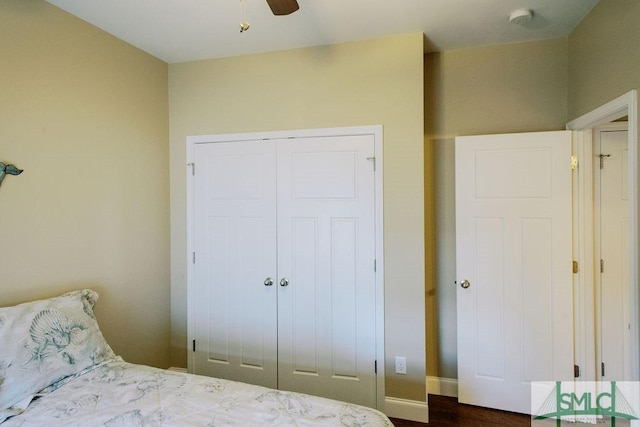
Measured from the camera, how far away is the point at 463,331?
246cm

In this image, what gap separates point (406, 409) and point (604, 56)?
Answer: 2566mm

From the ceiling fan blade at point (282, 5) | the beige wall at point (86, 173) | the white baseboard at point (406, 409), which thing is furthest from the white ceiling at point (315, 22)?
the white baseboard at point (406, 409)

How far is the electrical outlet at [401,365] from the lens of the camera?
7.54ft

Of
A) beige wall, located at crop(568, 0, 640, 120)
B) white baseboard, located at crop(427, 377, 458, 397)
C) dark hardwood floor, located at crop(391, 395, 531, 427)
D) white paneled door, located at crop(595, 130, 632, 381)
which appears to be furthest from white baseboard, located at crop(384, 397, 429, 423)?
beige wall, located at crop(568, 0, 640, 120)

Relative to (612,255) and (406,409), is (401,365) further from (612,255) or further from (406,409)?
(612,255)

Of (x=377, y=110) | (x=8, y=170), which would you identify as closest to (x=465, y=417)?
(x=377, y=110)

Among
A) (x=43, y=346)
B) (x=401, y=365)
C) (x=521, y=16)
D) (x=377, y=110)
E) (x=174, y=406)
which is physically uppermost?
(x=521, y=16)

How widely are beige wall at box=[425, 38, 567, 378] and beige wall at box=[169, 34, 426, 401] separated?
1.37 feet

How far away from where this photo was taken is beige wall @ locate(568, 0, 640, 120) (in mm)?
1661

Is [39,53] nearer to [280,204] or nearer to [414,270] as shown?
Answer: [280,204]

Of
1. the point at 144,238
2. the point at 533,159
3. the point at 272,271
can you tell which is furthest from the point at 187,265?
the point at 533,159

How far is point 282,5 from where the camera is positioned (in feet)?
4.47

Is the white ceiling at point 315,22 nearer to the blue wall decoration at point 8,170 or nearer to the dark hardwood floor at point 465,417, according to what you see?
the blue wall decoration at point 8,170

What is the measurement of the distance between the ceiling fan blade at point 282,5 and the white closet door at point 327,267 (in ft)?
3.55
